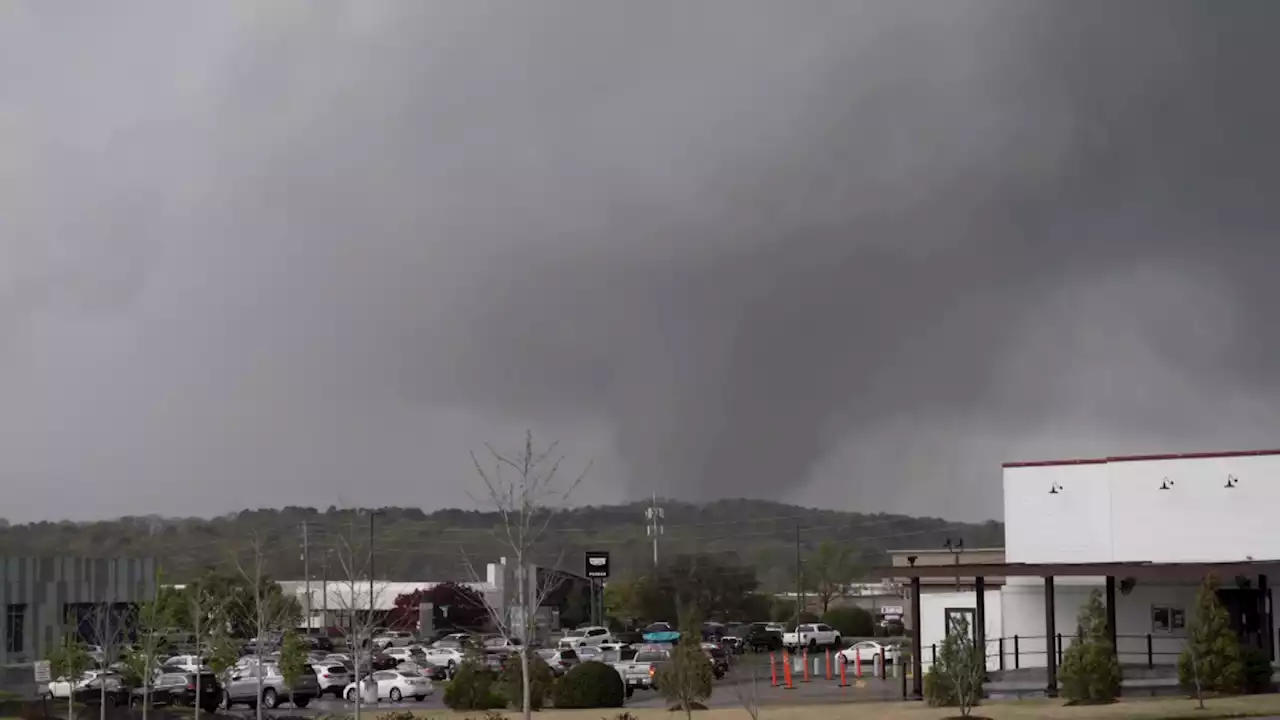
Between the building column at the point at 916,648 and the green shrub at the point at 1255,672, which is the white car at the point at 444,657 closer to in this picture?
the building column at the point at 916,648

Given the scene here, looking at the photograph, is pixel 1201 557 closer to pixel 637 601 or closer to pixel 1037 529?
pixel 1037 529

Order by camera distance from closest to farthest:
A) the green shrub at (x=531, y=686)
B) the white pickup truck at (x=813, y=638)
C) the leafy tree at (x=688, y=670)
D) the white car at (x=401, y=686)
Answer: the leafy tree at (x=688, y=670), the green shrub at (x=531, y=686), the white car at (x=401, y=686), the white pickup truck at (x=813, y=638)

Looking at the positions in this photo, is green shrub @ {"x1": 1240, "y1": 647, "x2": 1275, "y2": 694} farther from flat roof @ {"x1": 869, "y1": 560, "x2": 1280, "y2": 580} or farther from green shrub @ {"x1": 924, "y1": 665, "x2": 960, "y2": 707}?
green shrub @ {"x1": 924, "y1": 665, "x2": 960, "y2": 707}

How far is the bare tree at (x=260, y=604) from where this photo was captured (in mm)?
41031

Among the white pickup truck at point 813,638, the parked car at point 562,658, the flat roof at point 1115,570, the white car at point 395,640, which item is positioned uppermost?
the flat roof at point 1115,570

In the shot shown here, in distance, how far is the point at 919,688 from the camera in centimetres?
4322

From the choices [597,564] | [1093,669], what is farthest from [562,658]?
[597,564]

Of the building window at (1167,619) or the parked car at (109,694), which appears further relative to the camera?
the parked car at (109,694)

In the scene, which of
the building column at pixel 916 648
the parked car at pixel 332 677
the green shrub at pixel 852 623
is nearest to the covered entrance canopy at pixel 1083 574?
the building column at pixel 916 648

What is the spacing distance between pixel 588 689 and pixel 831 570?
138 m

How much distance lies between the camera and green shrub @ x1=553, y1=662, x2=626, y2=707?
1752 inches

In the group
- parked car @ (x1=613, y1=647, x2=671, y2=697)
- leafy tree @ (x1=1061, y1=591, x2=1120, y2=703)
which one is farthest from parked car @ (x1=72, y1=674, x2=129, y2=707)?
leafy tree @ (x1=1061, y1=591, x2=1120, y2=703)

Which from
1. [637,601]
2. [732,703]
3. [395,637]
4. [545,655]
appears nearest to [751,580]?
[637,601]

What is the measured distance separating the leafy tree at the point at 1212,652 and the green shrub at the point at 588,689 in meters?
17.3
